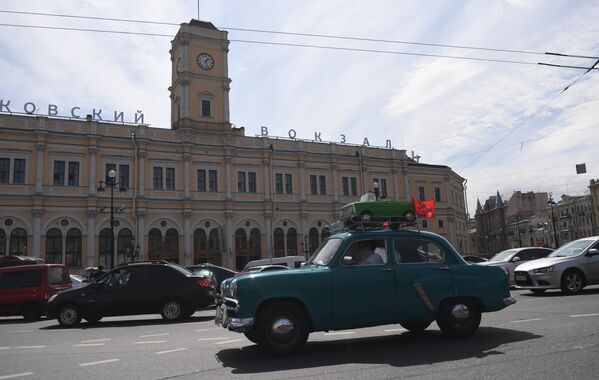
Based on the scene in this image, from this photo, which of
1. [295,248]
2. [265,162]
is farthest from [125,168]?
[295,248]

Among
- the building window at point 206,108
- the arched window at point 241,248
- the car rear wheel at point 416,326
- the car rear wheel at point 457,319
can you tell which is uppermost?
the building window at point 206,108

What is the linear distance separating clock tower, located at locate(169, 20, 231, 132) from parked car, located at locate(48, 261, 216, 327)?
1243 inches

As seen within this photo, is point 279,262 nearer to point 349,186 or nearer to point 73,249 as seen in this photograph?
point 73,249

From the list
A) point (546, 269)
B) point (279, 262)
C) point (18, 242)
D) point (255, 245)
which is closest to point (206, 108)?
point (255, 245)

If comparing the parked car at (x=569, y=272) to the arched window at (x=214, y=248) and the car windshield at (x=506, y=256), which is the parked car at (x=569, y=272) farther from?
the arched window at (x=214, y=248)

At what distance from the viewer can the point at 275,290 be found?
734cm

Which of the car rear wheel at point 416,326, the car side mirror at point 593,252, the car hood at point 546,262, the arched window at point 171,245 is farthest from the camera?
the arched window at point 171,245

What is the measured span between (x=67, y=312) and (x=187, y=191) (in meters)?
29.5

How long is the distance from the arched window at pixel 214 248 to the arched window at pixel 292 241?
6.95m

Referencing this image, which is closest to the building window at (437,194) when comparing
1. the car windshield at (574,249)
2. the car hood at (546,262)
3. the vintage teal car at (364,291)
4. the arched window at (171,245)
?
the arched window at (171,245)

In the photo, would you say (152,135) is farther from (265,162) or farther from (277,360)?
(277,360)

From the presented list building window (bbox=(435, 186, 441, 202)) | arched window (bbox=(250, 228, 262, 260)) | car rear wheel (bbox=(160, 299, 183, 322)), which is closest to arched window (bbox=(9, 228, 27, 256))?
arched window (bbox=(250, 228, 262, 260))

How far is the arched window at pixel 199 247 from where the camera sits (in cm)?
4270

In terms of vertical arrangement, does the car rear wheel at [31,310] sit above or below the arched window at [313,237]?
below
